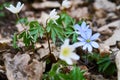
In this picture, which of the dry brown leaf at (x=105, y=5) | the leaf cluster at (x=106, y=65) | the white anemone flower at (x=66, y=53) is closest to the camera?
the white anemone flower at (x=66, y=53)

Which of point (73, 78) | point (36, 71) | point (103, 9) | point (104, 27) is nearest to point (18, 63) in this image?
point (36, 71)

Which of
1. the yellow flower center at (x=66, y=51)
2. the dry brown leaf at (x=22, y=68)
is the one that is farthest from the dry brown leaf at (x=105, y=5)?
the yellow flower center at (x=66, y=51)

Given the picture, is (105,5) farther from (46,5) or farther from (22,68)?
(22,68)

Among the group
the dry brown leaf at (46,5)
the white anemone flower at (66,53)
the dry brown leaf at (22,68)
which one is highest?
the dry brown leaf at (46,5)

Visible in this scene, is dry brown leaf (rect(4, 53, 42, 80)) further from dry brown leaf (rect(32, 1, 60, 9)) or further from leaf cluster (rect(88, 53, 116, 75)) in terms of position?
dry brown leaf (rect(32, 1, 60, 9))

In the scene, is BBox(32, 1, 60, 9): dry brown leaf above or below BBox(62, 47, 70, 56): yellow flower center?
above

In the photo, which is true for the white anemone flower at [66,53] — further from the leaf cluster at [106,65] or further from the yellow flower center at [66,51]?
the leaf cluster at [106,65]

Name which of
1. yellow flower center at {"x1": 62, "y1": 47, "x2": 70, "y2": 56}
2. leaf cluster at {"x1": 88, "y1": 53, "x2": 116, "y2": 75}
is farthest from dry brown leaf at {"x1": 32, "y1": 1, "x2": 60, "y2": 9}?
yellow flower center at {"x1": 62, "y1": 47, "x2": 70, "y2": 56}

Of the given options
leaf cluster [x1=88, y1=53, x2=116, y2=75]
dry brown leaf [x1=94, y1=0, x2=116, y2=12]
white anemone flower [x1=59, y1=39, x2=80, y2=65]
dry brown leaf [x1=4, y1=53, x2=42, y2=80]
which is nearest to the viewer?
white anemone flower [x1=59, y1=39, x2=80, y2=65]

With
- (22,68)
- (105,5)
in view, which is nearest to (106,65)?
(22,68)
